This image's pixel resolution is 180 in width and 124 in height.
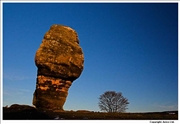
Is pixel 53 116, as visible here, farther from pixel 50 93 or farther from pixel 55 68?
pixel 55 68

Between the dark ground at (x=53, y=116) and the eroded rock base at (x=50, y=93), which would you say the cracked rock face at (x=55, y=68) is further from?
the dark ground at (x=53, y=116)

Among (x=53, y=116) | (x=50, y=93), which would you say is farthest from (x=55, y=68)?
(x=53, y=116)

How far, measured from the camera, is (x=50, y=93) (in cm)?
2036

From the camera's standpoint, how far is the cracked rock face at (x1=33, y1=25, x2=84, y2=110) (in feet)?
66.5

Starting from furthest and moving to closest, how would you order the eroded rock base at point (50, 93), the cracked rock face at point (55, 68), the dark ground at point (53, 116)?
the cracked rock face at point (55, 68)
the eroded rock base at point (50, 93)
the dark ground at point (53, 116)

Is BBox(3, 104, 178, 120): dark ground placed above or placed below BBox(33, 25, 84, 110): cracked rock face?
below

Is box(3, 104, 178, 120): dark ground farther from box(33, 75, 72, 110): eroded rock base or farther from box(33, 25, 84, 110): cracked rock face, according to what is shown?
box(33, 25, 84, 110): cracked rock face

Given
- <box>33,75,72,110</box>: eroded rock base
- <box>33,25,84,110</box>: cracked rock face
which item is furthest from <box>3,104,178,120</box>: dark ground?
<box>33,25,84,110</box>: cracked rock face

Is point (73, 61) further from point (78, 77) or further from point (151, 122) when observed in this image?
point (151, 122)

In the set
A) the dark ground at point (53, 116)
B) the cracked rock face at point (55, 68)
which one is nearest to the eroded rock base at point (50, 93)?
the cracked rock face at point (55, 68)

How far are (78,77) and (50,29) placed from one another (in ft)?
16.3

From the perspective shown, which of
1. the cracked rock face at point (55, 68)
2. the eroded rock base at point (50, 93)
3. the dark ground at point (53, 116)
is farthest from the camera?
the cracked rock face at point (55, 68)

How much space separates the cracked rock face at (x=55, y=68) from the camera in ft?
66.5

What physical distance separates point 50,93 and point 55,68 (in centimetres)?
210
